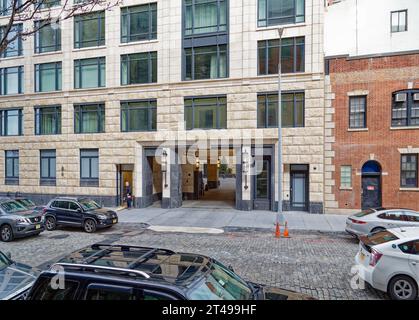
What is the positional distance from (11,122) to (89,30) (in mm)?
10229

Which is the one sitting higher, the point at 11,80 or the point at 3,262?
the point at 11,80

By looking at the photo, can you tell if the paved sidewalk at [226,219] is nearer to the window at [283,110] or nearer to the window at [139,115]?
the window at [283,110]

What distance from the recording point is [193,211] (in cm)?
1934

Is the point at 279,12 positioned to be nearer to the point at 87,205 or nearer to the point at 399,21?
the point at 399,21

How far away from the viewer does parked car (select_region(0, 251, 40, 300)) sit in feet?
16.3

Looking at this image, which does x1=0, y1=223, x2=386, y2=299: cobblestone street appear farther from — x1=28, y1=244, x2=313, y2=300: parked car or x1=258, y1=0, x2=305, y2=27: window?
x1=258, y1=0, x2=305, y2=27: window

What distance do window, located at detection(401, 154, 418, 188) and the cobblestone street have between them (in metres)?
7.28

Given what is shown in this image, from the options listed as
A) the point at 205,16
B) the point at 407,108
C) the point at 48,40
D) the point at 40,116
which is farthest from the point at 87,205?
the point at 407,108

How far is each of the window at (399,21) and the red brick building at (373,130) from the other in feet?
24.0

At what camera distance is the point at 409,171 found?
17016 millimetres

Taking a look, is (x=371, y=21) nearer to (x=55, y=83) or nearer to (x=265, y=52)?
(x=265, y=52)

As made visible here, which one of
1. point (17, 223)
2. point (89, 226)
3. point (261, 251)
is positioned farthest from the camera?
point (89, 226)

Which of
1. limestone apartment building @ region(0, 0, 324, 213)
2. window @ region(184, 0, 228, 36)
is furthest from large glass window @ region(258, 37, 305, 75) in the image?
window @ region(184, 0, 228, 36)
